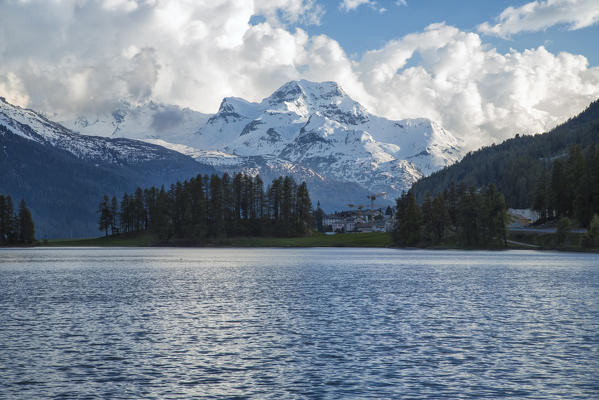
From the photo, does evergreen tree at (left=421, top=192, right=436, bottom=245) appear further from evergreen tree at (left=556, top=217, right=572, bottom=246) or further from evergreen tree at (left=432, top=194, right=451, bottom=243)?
evergreen tree at (left=556, top=217, right=572, bottom=246)

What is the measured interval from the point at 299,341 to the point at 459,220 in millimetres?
155109

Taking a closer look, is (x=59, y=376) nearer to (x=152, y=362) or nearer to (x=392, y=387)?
(x=152, y=362)

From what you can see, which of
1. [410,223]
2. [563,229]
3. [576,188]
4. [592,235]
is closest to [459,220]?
[410,223]

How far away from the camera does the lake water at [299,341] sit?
26062 millimetres

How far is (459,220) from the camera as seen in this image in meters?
183

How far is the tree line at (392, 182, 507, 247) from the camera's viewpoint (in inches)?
6993

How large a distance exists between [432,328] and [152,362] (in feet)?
63.2

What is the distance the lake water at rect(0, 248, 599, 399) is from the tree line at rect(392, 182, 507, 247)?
11188cm

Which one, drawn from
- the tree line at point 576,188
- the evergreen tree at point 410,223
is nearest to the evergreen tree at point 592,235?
the tree line at point 576,188

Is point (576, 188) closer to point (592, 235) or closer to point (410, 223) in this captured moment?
point (592, 235)

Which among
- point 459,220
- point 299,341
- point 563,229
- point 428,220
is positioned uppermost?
point 428,220

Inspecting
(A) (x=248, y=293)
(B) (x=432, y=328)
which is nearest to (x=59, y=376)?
(B) (x=432, y=328)

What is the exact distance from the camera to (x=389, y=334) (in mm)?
38219

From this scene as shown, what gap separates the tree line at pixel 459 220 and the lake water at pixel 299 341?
111877 mm
